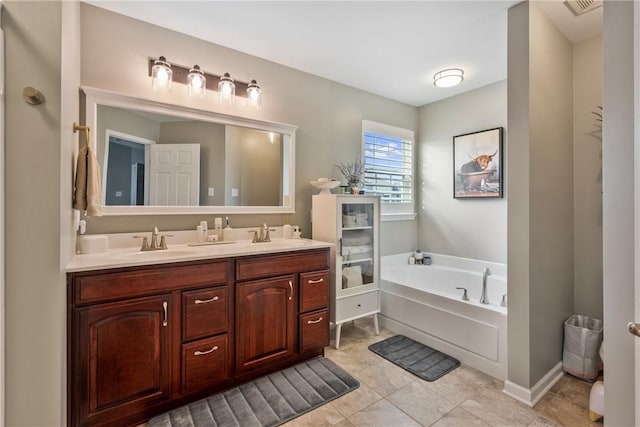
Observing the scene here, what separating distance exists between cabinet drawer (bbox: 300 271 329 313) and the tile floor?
1.65 feet

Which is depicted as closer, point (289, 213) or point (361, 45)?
point (361, 45)

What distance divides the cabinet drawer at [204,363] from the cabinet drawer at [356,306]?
1.00 m

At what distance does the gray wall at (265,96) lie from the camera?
192 centimetres

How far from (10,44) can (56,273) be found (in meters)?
0.98

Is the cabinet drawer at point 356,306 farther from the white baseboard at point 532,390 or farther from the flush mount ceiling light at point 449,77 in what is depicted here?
the flush mount ceiling light at point 449,77

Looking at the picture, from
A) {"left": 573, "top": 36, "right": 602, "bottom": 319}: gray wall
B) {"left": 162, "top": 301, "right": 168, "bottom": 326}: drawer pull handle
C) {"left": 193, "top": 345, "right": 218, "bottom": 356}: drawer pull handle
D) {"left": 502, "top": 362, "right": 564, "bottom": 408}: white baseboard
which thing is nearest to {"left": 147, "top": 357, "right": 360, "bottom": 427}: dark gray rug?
{"left": 193, "top": 345, "right": 218, "bottom": 356}: drawer pull handle

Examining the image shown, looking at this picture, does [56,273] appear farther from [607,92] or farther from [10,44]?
[607,92]

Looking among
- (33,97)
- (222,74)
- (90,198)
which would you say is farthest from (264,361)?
(222,74)

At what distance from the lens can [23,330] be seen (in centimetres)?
121

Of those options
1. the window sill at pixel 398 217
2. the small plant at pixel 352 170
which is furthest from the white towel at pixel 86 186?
the window sill at pixel 398 217

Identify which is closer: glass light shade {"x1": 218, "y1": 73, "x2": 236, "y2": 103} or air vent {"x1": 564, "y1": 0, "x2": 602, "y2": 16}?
air vent {"x1": 564, "y1": 0, "x2": 602, "y2": 16}

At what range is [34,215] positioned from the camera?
1.21m

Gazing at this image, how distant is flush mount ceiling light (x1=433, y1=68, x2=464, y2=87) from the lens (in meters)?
2.70

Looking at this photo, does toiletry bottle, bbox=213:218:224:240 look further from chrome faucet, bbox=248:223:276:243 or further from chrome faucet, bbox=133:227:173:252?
chrome faucet, bbox=133:227:173:252
